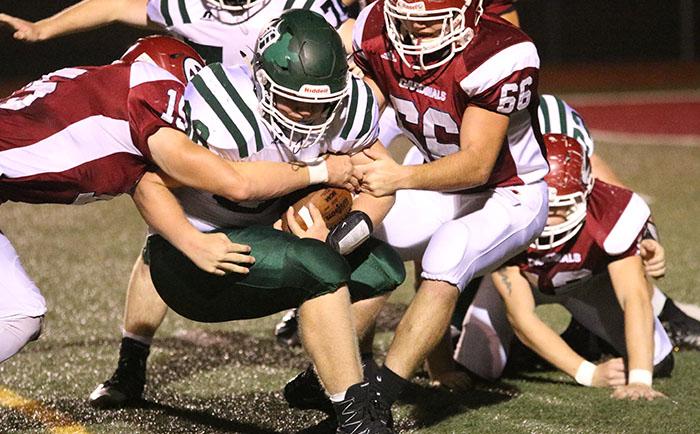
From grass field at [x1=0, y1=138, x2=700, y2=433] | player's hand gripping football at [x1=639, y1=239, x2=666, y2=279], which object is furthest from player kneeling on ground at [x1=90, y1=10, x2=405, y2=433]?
player's hand gripping football at [x1=639, y1=239, x2=666, y2=279]

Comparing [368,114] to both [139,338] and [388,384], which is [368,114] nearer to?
[388,384]

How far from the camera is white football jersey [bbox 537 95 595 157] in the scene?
3.90m

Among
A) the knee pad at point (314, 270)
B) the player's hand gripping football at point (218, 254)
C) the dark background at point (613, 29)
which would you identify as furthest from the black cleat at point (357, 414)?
→ the dark background at point (613, 29)

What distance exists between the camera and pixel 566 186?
136 inches

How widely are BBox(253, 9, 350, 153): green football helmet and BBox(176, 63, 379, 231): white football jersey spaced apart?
42 millimetres

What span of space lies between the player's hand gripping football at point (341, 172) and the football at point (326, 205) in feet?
0.07

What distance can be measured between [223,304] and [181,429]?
43cm

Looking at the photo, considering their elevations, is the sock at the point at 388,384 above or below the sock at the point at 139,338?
above

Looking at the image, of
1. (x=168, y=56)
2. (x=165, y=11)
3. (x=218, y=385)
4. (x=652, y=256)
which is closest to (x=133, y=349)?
(x=218, y=385)

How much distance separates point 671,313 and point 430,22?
1462mm

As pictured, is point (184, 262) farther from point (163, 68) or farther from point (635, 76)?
point (635, 76)

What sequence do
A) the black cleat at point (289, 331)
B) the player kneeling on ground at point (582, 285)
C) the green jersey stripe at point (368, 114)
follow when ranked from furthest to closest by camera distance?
the black cleat at point (289, 331)
the player kneeling on ground at point (582, 285)
the green jersey stripe at point (368, 114)

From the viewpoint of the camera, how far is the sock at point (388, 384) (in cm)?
288

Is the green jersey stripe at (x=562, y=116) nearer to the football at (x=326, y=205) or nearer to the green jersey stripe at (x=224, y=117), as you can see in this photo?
the football at (x=326, y=205)
